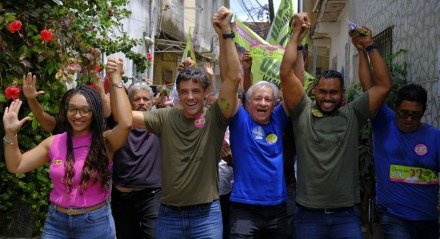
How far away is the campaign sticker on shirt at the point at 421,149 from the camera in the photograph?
12.2ft

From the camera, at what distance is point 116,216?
4.73m

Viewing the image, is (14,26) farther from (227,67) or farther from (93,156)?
(227,67)

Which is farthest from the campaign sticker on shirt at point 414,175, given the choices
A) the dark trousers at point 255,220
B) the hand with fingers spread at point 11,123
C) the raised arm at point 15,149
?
the hand with fingers spread at point 11,123

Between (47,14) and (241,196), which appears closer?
(241,196)

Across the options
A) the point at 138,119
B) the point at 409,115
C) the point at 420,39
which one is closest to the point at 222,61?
the point at 138,119

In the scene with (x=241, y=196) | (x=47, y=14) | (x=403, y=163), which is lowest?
(x=241, y=196)

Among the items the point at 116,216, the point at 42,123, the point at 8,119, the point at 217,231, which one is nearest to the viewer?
the point at 8,119

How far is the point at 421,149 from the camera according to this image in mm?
3736

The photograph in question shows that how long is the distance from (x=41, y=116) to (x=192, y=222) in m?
1.41

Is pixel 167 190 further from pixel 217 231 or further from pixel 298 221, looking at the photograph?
pixel 298 221

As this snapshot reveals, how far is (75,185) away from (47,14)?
64.4 inches

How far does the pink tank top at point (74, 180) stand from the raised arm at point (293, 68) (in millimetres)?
1370

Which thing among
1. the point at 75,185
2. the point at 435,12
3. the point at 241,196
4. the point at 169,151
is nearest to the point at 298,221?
the point at 241,196

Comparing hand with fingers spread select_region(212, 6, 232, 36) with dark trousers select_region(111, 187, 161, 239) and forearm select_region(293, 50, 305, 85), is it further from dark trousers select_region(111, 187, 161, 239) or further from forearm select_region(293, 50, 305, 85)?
dark trousers select_region(111, 187, 161, 239)
